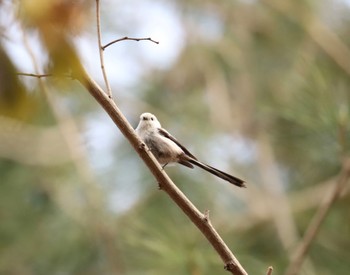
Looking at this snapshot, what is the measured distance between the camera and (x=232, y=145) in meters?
2.31

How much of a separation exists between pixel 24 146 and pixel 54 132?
12cm

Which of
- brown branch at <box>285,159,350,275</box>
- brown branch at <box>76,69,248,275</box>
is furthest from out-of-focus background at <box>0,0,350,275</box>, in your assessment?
brown branch at <box>76,69,248,275</box>

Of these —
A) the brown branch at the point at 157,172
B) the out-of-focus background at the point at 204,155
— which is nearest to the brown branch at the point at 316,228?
the out-of-focus background at the point at 204,155

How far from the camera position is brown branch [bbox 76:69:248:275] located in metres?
0.66

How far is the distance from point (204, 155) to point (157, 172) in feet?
4.55

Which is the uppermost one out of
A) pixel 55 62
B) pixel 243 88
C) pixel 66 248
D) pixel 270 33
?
pixel 270 33

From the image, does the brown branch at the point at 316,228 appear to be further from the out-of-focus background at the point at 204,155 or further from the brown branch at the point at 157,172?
the brown branch at the point at 157,172

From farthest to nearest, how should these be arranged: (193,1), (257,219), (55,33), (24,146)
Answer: (193,1) < (24,146) < (257,219) < (55,33)

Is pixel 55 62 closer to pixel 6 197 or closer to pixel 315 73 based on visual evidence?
pixel 315 73

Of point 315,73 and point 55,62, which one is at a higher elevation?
point 315,73

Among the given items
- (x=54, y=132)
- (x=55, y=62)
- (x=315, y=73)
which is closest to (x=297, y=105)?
(x=315, y=73)

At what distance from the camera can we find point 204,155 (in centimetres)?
206

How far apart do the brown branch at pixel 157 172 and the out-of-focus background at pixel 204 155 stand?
59 cm

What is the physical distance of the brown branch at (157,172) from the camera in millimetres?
657
